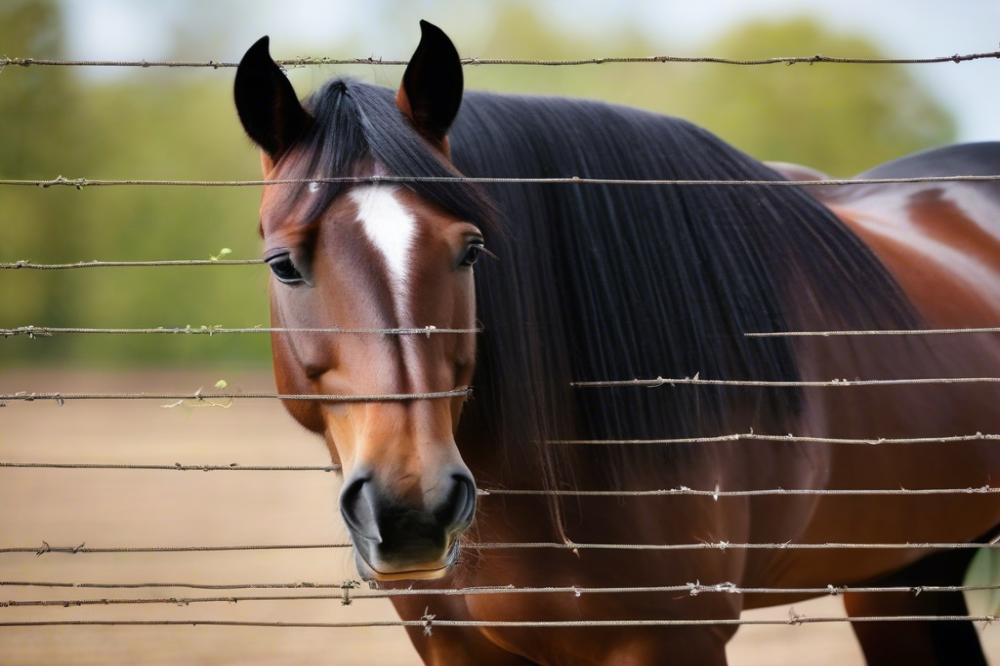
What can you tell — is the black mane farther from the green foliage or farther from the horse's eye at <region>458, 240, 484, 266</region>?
the green foliage

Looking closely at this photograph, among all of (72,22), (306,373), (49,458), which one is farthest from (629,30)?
(306,373)

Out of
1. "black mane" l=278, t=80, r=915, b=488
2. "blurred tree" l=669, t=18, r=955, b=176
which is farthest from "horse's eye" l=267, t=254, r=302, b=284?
"blurred tree" l=669, t=18, r=955, b=176

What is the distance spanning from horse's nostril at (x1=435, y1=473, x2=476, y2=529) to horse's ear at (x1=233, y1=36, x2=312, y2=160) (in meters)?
0.75

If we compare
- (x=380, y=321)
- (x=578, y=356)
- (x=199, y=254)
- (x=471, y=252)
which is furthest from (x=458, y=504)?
(x=199, y=254)

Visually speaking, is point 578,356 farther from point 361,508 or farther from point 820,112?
point 820,112

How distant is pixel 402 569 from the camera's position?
1.64m

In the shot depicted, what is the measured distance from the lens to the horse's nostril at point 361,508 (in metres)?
1.58

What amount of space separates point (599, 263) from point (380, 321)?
63 cm

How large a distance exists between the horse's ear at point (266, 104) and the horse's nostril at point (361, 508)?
704mm

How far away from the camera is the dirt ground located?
473 cm

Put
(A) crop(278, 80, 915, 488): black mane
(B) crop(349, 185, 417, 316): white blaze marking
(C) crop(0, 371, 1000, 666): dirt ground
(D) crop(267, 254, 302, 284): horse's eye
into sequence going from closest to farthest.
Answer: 1. (B) crop(349, 185, 417, 316): white blaze marking
2. (D) crop(267, 254, 302, 284): horse's eye
3. (A) crop(278, 80, 915, 488): black mane
4. (C) crop(0, 371, 1000, 666): dirt ground

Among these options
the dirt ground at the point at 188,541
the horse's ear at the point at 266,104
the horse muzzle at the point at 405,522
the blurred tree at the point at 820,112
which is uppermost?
the blurred tree at the point at 820,112

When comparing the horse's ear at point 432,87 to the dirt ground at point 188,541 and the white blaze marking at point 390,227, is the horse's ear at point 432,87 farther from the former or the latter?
the dirt ground at point 188,541

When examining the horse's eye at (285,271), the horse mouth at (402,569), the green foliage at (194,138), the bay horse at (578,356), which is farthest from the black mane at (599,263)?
the green foliage at (194,138)
